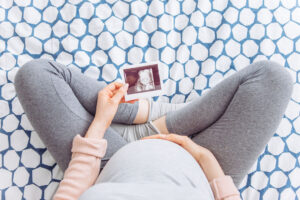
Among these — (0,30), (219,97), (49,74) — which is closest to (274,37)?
(219,97)

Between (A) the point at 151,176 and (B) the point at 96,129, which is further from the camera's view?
(B) the point at 96,129

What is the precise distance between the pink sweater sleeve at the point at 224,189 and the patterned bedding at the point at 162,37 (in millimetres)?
408

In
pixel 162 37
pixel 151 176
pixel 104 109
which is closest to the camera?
pixel 151 176

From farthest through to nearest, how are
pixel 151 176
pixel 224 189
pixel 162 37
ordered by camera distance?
pixel 162 37
pixel 224 189
pixel 151 176

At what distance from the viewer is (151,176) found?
727 millimetres

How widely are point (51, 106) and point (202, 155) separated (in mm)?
498

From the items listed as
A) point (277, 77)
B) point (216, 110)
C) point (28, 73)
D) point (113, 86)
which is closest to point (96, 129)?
point (113, 86)

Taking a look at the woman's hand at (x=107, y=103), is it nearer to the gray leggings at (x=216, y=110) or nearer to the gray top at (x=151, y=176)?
the gray leggings at (x=216, y=110)

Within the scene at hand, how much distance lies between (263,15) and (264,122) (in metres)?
0.53

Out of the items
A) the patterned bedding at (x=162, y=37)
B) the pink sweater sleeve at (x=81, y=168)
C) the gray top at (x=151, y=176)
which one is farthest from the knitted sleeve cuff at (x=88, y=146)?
the patterned bedding at (x=162, y=37)

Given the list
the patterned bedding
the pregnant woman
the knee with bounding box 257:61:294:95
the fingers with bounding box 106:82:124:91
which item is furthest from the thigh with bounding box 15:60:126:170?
the knee with bounding box 257:61:294:95

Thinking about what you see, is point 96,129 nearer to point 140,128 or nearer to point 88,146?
point 88,146

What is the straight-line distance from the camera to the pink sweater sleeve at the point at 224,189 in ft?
2.83

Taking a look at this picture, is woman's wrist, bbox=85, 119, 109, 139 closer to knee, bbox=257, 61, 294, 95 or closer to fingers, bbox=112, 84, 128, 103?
fingers, bbox=112, 84, 128, 103
